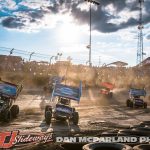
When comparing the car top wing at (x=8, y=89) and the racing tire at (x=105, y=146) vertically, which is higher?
the car top wing at (x=8, y=89)

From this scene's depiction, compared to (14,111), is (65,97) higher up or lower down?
higher up

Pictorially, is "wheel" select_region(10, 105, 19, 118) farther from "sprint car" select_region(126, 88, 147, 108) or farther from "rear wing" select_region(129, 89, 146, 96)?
"rear wing" select_region(129, 89, 146, 96)

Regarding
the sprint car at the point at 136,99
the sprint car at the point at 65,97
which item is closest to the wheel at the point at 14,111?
the sprint car at the point at 65,97

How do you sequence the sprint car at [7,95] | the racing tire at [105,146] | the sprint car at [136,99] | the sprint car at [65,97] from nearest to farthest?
the racing tire at [105,146], the sprint car at [7,95], the sprint car at [65,97], the sprint car at [136,99]

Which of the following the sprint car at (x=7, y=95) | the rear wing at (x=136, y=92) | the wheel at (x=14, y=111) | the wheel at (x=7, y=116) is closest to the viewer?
the wheel at (x=7, y=116)

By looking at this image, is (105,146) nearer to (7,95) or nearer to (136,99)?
(7,95)

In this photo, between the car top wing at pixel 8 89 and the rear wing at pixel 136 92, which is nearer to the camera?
the car top wing at pixel 8 89

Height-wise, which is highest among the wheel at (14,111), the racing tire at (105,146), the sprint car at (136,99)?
the sprint car at (136,99)

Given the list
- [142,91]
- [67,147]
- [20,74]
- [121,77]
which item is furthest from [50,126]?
[121,77]

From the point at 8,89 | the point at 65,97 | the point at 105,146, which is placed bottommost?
the point at 105,146

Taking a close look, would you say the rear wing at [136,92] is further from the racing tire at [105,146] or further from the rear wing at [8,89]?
the racing tire at [105,146]

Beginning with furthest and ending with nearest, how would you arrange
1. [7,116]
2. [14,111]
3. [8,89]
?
[14,111] < [8,89] < [7,116]

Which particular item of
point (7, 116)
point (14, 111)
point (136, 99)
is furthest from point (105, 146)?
point (136, 99)

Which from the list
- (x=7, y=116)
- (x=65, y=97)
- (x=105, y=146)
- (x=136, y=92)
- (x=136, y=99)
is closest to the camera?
(x=105, y=146)
